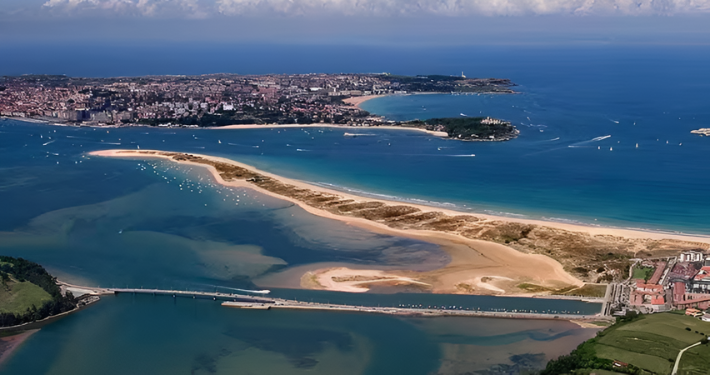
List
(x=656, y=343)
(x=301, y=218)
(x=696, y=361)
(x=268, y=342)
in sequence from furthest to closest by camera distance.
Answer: (x=301, y=218), (x=268, y=342), (x=656, y=343), (x=696, y=361)

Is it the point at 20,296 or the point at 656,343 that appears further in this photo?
the point at 20,296

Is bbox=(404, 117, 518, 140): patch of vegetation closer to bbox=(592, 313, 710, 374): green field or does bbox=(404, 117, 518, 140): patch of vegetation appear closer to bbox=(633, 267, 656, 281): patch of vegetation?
bbox=(633, 267, 656, 281): patch of vegetation

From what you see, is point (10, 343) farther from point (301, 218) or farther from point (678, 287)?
point (678, 287)

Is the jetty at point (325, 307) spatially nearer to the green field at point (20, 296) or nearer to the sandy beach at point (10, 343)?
the green field at point (20, 296)

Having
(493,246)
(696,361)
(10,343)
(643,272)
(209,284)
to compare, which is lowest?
(10,343)

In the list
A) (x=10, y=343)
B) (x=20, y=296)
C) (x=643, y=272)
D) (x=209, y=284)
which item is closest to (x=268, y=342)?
(x=209, y=284)

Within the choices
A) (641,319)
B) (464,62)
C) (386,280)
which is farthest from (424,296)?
(464,62)

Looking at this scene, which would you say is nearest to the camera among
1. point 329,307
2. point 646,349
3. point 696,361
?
point 696,361
